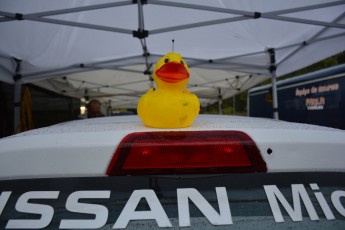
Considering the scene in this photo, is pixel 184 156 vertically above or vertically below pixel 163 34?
below

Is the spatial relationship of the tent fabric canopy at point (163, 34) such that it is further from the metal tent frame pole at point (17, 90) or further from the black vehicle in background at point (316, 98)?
the black vehicle in background at point (316, 98)

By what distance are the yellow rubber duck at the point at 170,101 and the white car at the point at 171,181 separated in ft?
1.02

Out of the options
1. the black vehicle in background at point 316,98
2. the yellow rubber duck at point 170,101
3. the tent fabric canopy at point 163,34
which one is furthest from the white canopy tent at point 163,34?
the yellow rubber duck at point 170,101

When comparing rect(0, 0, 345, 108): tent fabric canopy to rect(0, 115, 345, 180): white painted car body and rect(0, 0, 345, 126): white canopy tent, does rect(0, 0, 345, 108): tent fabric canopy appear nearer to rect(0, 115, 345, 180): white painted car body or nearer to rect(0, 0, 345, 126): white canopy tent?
rect(0, 0, 345, 126): white canopy tent

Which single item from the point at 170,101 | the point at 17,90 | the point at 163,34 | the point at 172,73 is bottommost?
the point at 170,101

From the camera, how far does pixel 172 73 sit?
4.30 feet

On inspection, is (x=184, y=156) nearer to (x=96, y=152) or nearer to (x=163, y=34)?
(x=96, y=152)

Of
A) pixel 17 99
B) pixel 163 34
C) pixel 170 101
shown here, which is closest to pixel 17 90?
pixel 17 99

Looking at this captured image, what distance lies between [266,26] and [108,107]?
1205 centimetres

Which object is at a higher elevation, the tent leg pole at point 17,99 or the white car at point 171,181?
the tent leg pole at point 17,99

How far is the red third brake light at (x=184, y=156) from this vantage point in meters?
0.91

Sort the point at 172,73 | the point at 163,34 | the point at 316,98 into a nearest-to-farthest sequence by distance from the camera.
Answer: the point at 172,73
the point at 163,34
the point at 316,98

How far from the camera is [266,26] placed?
4.82m

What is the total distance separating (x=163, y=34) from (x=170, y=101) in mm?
4038
